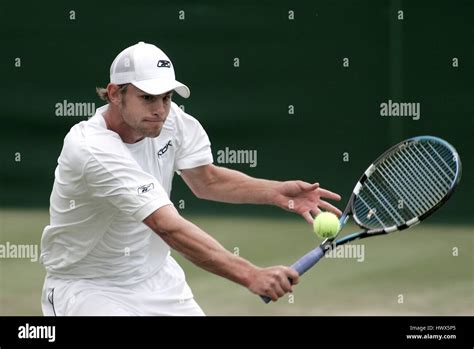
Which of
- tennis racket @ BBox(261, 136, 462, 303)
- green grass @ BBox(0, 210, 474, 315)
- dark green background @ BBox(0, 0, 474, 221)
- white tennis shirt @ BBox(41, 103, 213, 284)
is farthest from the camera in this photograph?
dark green background @ BBox(0, 0, 474, 221)

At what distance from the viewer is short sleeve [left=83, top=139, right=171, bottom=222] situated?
4191 millimetres

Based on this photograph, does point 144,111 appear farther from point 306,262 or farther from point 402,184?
point 402,184

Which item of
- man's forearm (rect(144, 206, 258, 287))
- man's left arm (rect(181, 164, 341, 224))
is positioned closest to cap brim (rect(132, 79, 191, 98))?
man's forearm (rect(144, 206, 258, 287))

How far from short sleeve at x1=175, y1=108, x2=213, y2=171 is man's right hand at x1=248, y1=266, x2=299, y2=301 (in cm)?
97

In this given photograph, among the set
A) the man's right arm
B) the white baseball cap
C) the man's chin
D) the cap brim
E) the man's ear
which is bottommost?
the man's right arm

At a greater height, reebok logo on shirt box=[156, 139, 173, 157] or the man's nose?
the man's nose

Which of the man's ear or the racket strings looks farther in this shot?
the racket strings

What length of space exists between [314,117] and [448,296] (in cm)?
177

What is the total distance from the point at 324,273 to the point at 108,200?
3028 millimetres

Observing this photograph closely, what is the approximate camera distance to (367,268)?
721 centimetres

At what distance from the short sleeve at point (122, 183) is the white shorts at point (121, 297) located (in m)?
0.39

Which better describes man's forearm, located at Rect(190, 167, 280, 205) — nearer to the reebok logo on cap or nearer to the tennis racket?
the tennis racket
